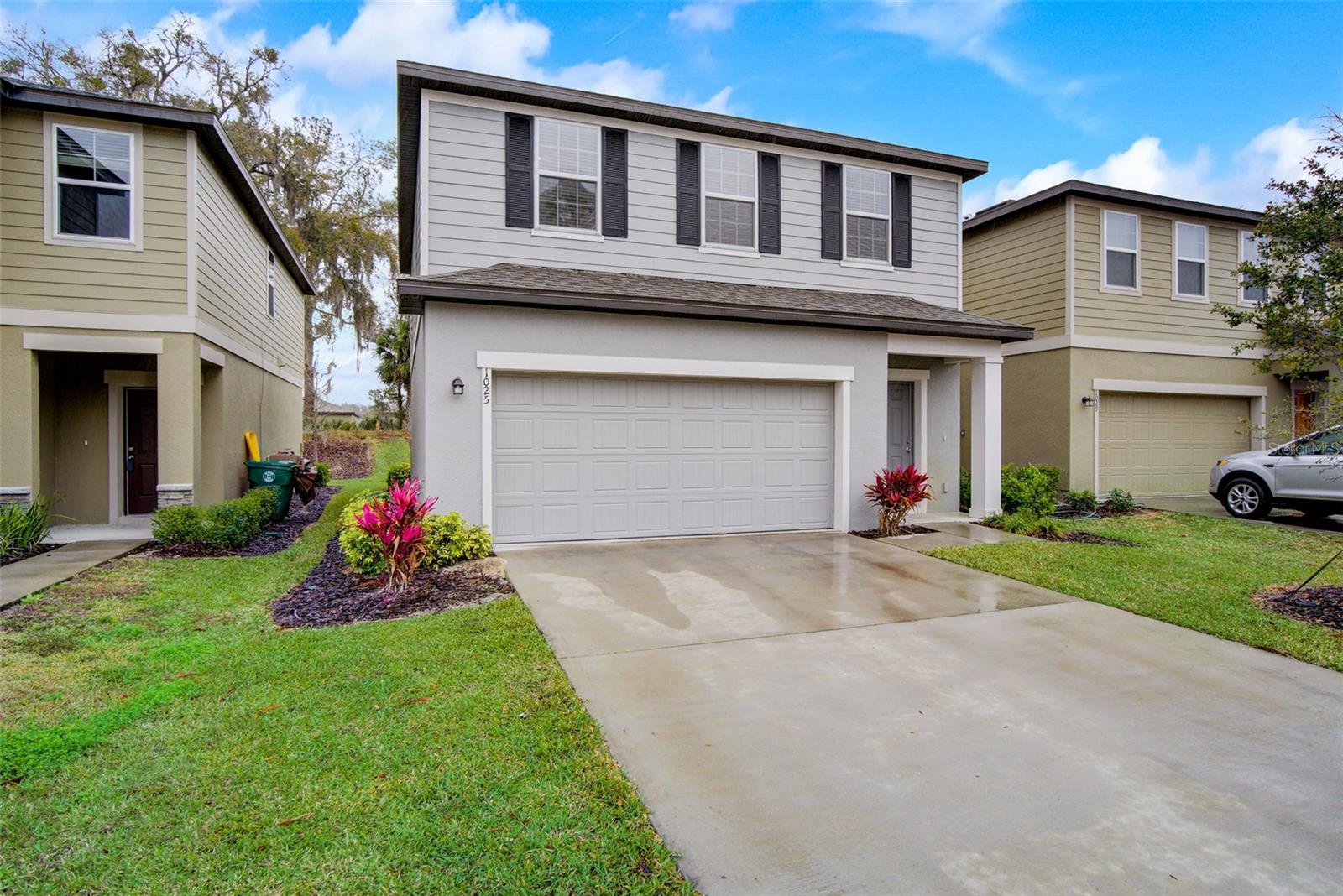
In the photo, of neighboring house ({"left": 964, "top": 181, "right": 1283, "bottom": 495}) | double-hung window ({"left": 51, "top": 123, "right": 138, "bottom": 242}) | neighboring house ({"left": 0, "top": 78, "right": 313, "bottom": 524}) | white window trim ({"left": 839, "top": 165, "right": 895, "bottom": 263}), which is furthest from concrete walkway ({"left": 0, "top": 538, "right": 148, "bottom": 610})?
neighboring house ({"left": 964, "top": 181, "right": 1283, "bottom": 495})

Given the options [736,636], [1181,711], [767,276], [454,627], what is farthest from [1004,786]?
[767,276]

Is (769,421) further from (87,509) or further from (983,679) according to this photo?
(87,509)

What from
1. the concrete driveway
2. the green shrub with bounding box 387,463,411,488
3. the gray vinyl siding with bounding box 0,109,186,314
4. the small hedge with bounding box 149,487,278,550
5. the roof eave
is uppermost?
the gray vinyl siding with bounding box 0,109,186,314

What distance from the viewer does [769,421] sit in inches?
376

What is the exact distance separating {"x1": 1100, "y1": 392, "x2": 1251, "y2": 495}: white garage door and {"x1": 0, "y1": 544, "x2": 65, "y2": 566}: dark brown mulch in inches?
635

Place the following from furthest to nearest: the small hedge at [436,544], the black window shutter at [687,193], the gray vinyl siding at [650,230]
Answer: the black window shutter at [687,193], the gray vinyl siding at [650,230], the small hedge at [436,544]

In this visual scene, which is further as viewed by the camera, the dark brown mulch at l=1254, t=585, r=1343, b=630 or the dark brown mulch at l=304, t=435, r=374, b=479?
the dark brown mulch at l=304, t=435, r=374, b=479

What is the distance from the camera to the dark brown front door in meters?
10.8

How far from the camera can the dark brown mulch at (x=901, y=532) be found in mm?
9445

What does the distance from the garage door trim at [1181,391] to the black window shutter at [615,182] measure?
907cm

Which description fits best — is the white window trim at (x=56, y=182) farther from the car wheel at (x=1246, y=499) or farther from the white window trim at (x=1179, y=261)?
the white window trim at (x=1179, y=261)

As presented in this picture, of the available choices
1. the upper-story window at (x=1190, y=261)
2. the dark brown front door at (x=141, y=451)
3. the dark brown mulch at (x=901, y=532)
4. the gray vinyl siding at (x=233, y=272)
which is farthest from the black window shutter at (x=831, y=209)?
the dark brown front door at (x=141, y=451)

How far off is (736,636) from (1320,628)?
454 cm

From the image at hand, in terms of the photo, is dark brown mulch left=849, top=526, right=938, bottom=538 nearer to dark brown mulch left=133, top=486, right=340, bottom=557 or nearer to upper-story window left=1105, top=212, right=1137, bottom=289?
upper-story window left=1105, top=212, right=1137, bottom=289
